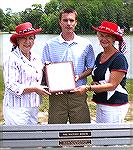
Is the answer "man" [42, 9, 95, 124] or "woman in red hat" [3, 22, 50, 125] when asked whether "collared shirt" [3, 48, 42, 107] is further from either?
"man" [42, 9, 95, 124]

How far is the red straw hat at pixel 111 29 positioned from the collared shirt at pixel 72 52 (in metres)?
0.18

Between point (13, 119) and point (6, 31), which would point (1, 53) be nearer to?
point (6, 31)

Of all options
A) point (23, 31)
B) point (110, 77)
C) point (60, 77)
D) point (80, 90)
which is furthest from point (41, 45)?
point (110, 77)

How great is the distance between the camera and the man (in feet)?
11.1

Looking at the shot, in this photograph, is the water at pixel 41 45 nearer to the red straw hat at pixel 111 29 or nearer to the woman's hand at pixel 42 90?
the red straw hat at pixel 111 29

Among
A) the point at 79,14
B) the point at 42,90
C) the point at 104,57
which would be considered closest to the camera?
the point at 42,90

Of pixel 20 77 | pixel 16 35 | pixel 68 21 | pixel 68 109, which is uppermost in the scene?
pixel 68 21

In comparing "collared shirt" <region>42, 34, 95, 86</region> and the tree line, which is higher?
the tree line

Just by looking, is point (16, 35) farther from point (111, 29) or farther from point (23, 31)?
point (111, 29)

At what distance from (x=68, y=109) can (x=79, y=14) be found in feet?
2.74

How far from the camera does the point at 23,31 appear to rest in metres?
3.33

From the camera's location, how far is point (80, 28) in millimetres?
3580

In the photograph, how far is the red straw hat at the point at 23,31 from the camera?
3.30 metres

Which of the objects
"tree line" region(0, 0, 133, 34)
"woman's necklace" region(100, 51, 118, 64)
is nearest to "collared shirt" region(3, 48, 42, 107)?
"tree line" region(0, 0, 133, 34)
